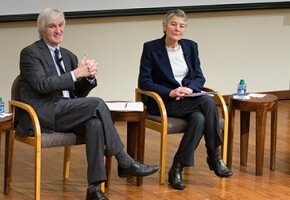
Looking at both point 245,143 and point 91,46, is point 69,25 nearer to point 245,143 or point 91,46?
point 91,46

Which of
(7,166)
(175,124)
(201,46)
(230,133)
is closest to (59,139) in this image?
(7,166)

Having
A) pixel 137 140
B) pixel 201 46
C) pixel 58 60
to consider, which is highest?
pixel 201 46

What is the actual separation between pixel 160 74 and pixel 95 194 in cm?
114

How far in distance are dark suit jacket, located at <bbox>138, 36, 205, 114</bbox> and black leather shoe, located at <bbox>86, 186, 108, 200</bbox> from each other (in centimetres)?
89

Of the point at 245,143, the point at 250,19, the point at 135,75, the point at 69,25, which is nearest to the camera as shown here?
the point at 245,143

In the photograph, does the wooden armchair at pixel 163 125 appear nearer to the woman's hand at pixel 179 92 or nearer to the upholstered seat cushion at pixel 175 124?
the upholstered seat cushion at pixel 175 124

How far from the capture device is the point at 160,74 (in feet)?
18.2

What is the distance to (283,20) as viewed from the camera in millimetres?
8266

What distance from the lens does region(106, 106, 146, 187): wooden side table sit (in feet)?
16.8

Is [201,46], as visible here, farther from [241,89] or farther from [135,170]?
[135,170]

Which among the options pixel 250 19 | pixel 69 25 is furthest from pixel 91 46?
pixel 250 19

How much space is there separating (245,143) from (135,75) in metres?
2.02

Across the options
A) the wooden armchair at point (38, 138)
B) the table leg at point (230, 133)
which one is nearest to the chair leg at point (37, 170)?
the wooden armchair at point (38, 138)

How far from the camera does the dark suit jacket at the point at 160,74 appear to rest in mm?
5492
